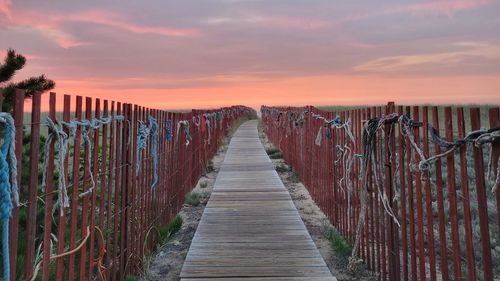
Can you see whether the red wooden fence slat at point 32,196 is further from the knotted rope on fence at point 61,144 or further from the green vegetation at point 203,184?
the green vegetation at point 203,184

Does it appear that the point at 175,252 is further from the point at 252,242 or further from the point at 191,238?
the point at 252,242

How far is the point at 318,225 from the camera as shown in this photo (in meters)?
6.04

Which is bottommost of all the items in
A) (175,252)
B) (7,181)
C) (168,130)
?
A: (175,252)

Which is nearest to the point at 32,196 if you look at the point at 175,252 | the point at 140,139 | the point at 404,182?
the point at 140,139

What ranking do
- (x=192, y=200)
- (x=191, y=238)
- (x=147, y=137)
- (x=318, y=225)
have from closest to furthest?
(x=147, y=137) → (x=191, y=238) → (x=318, y=225) → (x=192, y=200)

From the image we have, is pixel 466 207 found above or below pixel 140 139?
below

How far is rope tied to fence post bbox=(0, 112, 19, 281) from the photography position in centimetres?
174

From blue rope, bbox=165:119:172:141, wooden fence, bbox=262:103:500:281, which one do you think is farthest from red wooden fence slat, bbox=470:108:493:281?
blue rope, bbox=165:119:172:141

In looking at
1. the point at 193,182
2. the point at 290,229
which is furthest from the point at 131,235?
the point at 193,182

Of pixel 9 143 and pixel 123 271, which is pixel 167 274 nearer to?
pixel 123 271

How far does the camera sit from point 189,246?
4.88 m

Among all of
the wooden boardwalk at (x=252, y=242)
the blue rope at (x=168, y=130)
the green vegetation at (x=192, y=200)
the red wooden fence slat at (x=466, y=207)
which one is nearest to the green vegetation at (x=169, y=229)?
the wooden boardwalk at (x=252, y=242)

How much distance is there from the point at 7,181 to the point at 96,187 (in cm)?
130

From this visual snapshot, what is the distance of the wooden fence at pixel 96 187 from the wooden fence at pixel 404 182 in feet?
7.69
